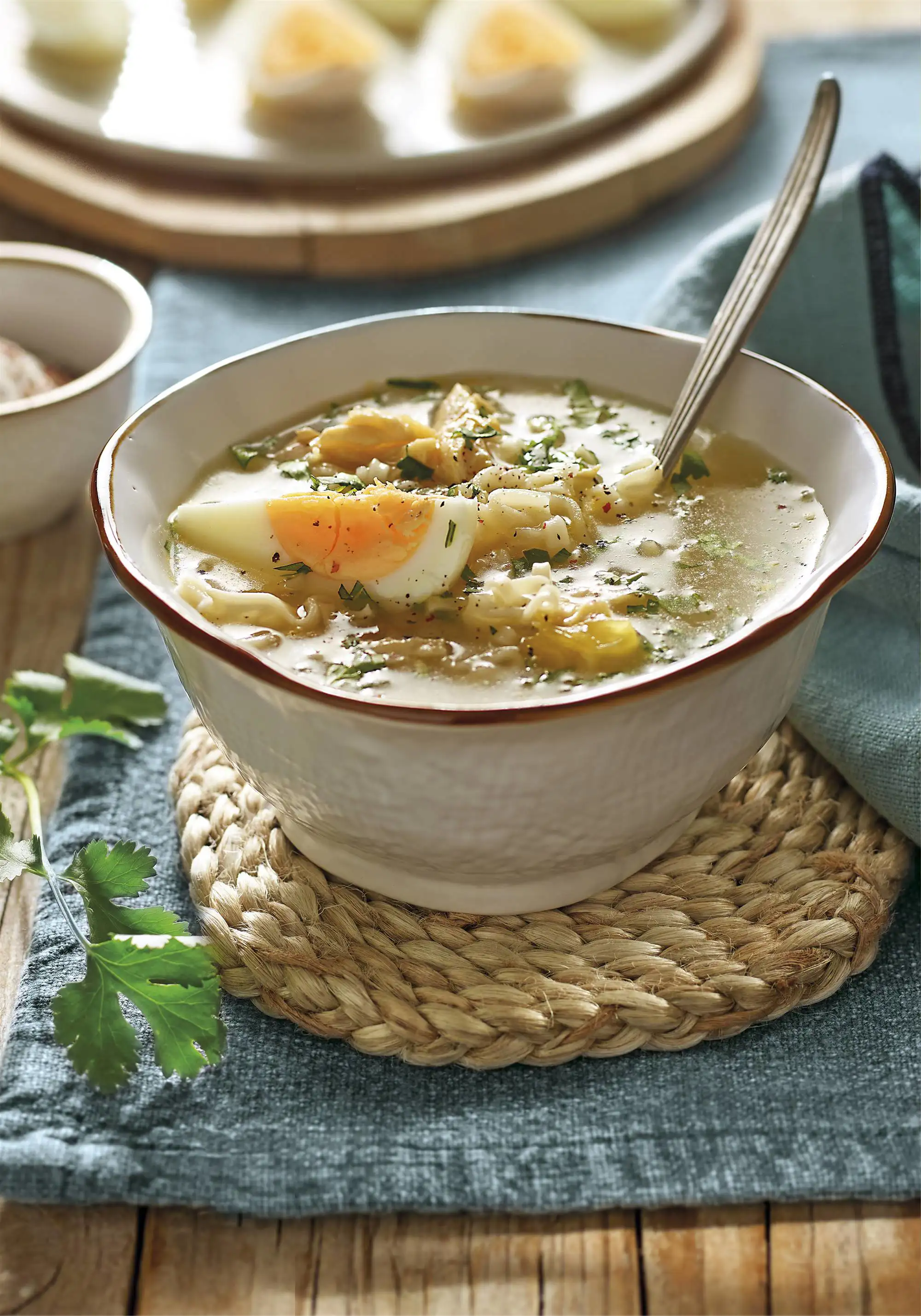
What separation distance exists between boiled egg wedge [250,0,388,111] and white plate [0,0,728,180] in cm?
6

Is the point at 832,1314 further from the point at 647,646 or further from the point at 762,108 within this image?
the point at 762,108

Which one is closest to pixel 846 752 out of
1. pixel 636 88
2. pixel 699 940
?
pixel 699 940

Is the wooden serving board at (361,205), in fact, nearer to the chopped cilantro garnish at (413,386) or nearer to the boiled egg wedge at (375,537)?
the chopped cilantro garnish at (413,386)

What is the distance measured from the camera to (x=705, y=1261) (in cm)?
137

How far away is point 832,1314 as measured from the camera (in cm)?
134

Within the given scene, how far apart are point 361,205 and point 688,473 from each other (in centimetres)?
176

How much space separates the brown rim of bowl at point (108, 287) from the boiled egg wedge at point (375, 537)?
75 centimetres

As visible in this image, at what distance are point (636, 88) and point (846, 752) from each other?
239 cm

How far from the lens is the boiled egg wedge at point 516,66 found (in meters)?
3.55

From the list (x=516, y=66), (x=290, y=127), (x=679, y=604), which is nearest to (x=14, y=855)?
(x=679, y=604)

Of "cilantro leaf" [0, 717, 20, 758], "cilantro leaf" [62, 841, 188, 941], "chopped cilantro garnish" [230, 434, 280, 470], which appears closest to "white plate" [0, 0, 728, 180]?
"chopped cilantro garnish" [230, 434, 280, 470]

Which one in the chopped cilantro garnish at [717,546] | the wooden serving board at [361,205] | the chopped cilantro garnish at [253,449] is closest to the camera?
the chopped cilantro garnish at [717,546]

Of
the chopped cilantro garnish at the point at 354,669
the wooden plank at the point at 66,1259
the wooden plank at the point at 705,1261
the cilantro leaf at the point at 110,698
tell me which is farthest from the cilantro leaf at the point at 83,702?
the wooden plank at the point at 705,1261

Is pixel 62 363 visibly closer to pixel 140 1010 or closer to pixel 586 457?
pixel 586 457
